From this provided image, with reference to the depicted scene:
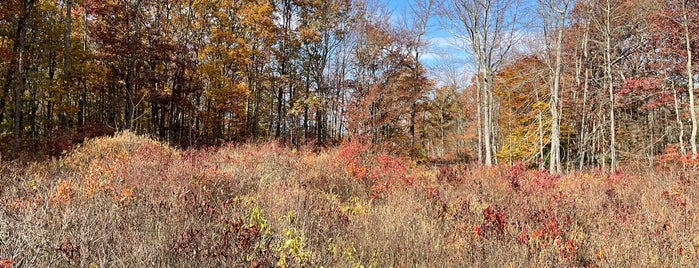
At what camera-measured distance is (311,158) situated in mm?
9922

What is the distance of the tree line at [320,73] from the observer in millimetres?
13406

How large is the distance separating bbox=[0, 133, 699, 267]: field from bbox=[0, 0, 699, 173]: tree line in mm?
7163

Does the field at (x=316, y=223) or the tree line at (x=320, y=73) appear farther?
the tree line at (x=320, y=73)

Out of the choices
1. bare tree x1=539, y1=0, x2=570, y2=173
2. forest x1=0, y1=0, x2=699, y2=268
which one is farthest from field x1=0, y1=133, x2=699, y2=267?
bare tree x1=539, y1=0, x2=570, y2=173

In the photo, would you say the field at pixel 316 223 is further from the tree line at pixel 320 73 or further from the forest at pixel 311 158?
the tree line at pixel 320 73

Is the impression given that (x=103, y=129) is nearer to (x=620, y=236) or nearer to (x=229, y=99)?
(x=229, y=99)

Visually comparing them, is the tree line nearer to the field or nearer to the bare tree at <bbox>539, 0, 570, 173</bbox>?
the bare tree at <bbox>539, 0, 570, 173</bbox>

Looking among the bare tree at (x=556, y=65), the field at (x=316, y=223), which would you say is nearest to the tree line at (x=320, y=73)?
the bare tree at (x=556, y=65)

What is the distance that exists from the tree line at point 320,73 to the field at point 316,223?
23.5ft

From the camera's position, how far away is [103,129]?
16.0m

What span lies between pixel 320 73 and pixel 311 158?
11839mm

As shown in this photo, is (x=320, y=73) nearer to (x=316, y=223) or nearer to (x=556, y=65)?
(x=556, y=65)

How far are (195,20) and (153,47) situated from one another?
3.33 metres

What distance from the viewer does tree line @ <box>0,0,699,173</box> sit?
1341 centimetres
